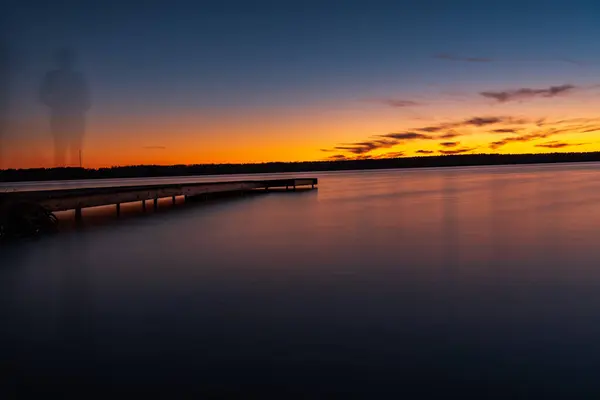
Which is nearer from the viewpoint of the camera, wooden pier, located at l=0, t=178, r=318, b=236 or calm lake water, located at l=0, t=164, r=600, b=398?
calm lake water, located at l=0, t=164, r=600, b=398

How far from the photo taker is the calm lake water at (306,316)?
4695 mm

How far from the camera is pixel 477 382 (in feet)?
15.0

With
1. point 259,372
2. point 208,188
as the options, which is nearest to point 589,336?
point 259,372

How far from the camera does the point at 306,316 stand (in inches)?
269

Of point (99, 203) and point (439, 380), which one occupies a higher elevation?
point (99, 203)

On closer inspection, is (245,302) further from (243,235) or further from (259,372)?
(243,235)

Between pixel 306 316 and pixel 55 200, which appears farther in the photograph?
pixel 55 200

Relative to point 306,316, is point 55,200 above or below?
above

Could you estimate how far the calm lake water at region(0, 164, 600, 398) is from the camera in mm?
4695

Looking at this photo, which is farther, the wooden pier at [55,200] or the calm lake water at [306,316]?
the wooden pier at [55,200]

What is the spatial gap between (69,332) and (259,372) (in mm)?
2900

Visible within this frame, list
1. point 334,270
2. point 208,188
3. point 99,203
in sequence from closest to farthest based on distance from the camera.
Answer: point 334,270 < point 99,203 < point 208,188

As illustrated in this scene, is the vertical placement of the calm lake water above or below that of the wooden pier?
below

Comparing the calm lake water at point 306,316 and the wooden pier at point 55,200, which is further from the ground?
the wooden pier at point 55,200
